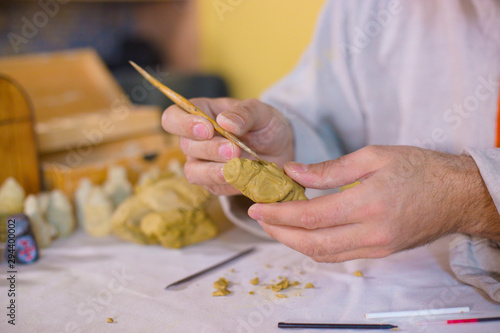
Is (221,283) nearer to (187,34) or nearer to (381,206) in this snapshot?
(381,206)

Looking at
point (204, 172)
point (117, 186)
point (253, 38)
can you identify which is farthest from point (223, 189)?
point (253, 38)

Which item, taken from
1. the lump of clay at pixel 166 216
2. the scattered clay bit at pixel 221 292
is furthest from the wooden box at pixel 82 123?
the scattered clay bit at pixel 221 292

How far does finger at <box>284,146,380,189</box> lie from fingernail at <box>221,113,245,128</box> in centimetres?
13

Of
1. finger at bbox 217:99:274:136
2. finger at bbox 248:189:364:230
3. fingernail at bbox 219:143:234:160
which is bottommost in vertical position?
finger at bbox 248:189:364:230

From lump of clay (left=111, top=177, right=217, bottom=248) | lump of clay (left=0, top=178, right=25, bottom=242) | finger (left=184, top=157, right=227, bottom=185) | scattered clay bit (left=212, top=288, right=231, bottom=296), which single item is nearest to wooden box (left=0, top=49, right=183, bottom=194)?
lump of clay (left=0, top=178, right=25, bottom=242)

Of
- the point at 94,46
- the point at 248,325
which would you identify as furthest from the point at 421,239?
the point at 94,46

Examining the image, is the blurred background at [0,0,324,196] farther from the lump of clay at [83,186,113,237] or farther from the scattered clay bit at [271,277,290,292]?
the scattered clay bit at [271,277,290,292]

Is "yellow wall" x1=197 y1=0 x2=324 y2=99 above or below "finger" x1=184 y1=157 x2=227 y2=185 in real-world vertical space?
above

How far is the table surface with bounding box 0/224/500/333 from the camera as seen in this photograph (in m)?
0.78

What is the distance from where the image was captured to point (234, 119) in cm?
86

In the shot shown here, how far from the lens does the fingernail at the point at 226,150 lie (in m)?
0.93

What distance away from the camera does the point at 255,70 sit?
2.70 m

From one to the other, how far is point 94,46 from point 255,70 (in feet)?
4.39

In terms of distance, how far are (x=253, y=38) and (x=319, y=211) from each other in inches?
83.0
